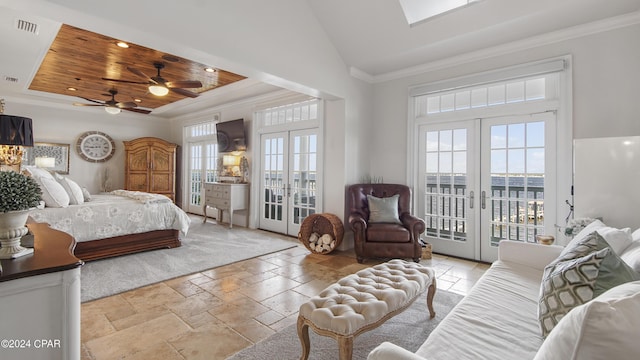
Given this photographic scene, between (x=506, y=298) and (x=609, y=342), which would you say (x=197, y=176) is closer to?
(x=506, y=298)

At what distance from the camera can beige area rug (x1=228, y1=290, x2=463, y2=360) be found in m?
2.02

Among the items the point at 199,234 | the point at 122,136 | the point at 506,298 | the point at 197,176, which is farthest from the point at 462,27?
the point at 122,136

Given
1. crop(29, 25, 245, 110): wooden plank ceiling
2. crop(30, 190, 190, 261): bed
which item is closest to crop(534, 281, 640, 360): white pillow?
crop(29, 25, 245, 110): wooden plank ceiling

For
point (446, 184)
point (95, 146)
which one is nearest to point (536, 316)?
point (446, 184)

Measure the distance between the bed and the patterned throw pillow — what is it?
4.58m

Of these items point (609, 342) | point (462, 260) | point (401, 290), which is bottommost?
point (462, 260)

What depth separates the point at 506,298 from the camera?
6.00 feet

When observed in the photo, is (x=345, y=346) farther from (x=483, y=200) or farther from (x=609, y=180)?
(x=483, y=200)

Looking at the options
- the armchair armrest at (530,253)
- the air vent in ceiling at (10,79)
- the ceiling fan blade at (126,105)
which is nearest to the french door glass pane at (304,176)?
the ceiling fan blade at (126,105)

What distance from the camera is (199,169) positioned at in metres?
7.86

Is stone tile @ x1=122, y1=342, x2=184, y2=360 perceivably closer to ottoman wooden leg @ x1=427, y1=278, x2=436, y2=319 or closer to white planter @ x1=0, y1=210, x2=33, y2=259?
white planter @ x1=0, y1=210, x2=33, y2=259

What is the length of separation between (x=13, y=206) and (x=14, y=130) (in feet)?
2.40

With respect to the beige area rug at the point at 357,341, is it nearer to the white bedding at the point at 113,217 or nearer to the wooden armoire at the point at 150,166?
the white bedding at the point at 113,217

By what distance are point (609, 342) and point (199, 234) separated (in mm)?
5760
